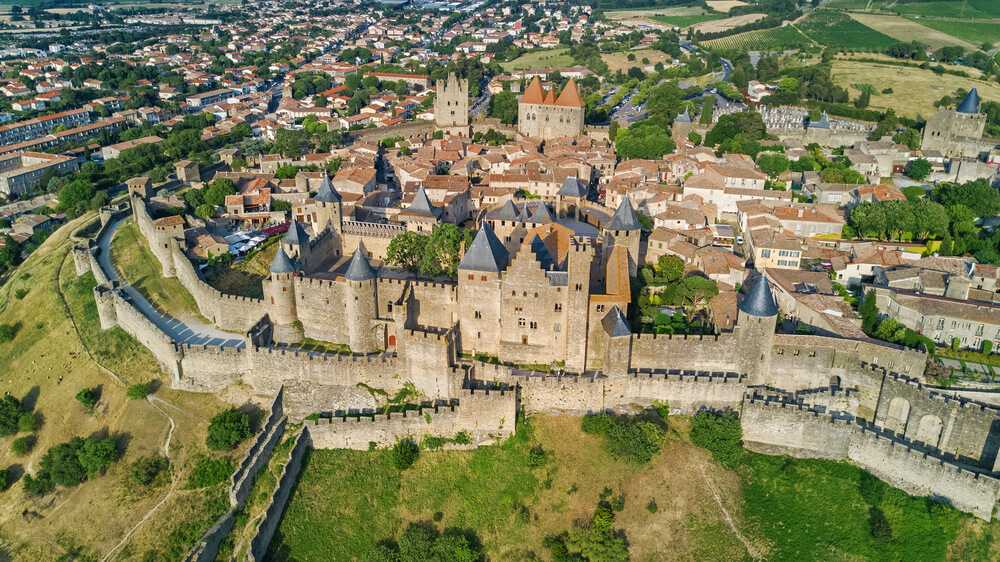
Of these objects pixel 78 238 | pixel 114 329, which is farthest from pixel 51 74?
pixel 114 329

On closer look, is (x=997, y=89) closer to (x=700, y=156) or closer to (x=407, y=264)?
(x=700, y=156)

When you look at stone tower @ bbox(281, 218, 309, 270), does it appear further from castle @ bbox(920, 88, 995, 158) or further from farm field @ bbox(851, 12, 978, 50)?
farm field @ bbox(851, 12, 978, 50)

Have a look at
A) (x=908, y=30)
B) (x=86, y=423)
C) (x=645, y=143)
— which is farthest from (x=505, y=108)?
(x=908, y=30)

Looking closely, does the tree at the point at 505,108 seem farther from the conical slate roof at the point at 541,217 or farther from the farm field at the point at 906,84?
the farm field at the point at 906,84

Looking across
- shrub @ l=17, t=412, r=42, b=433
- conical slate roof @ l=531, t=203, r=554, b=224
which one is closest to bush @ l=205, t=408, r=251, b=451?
shrub @ l=17, t=412, r=42, b=433

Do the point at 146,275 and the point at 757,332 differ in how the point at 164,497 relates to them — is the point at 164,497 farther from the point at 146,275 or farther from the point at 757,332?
the point at 757,332

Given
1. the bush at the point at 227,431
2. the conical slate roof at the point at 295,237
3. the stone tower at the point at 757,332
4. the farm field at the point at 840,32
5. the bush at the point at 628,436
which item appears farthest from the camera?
the farm field at the point at 840,32

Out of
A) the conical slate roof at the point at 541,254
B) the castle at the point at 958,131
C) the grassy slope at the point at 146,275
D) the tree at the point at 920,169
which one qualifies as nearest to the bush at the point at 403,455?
the conical slate roof at the point at 541,254
